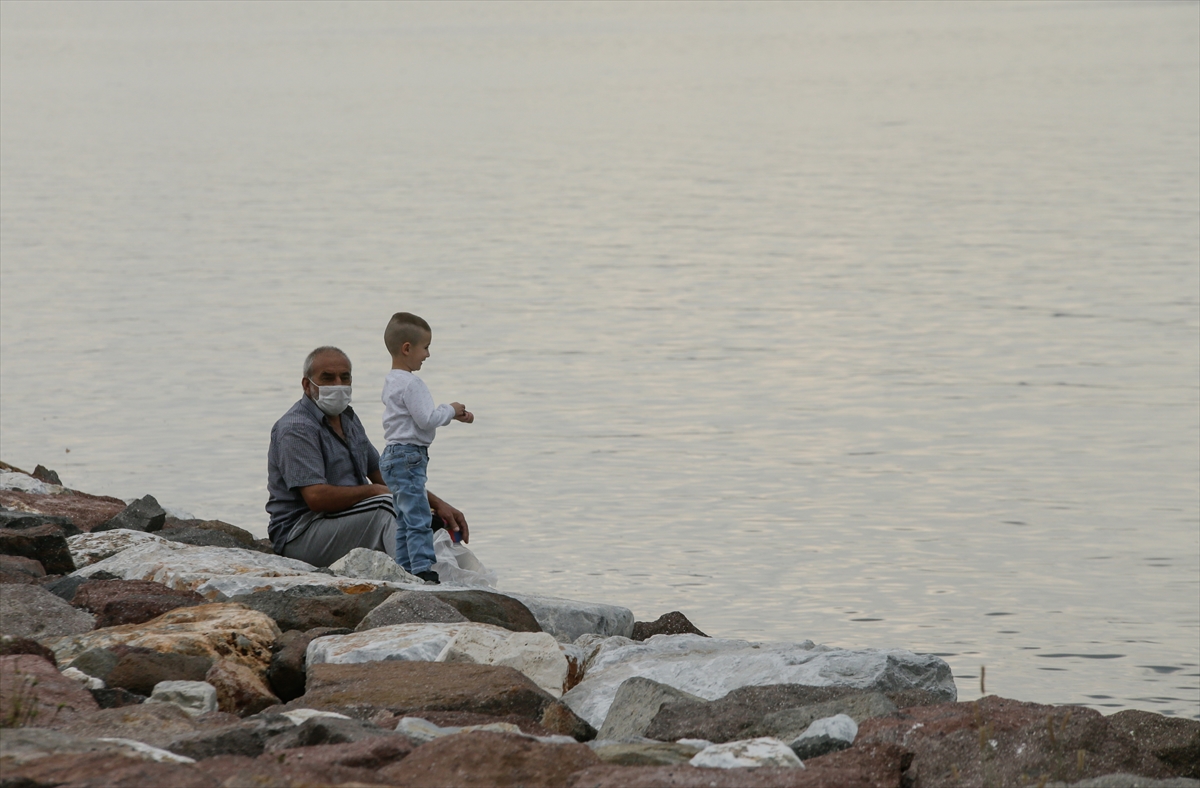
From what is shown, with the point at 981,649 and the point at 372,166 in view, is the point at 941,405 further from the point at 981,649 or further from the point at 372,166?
the point at 372,166

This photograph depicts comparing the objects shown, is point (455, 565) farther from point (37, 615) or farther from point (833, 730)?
point (833, 730)

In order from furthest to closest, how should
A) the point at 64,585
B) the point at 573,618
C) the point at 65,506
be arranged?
1. the point at 65,506
2. the point at 573,618
3. the point at 64,585

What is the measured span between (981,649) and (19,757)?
20.3 ft

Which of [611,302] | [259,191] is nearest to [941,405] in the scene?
[611,302]

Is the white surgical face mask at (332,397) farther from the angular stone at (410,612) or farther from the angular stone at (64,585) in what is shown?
the angular stone at (410,612)

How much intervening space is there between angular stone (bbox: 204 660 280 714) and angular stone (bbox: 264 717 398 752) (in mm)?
953

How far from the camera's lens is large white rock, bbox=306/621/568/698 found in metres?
6.32

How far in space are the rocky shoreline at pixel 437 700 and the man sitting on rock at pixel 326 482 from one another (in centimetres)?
48

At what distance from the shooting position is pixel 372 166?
150 ft

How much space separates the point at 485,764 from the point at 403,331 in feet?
13.7

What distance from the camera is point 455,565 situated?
891 cm

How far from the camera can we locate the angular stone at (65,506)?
10.2 m

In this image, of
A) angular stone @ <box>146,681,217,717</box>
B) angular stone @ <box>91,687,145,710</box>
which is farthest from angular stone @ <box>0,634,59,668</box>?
angular stone @ <box>146,681,217,717</box>

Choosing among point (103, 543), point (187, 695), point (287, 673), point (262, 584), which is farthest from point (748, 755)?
point (103, 543)
